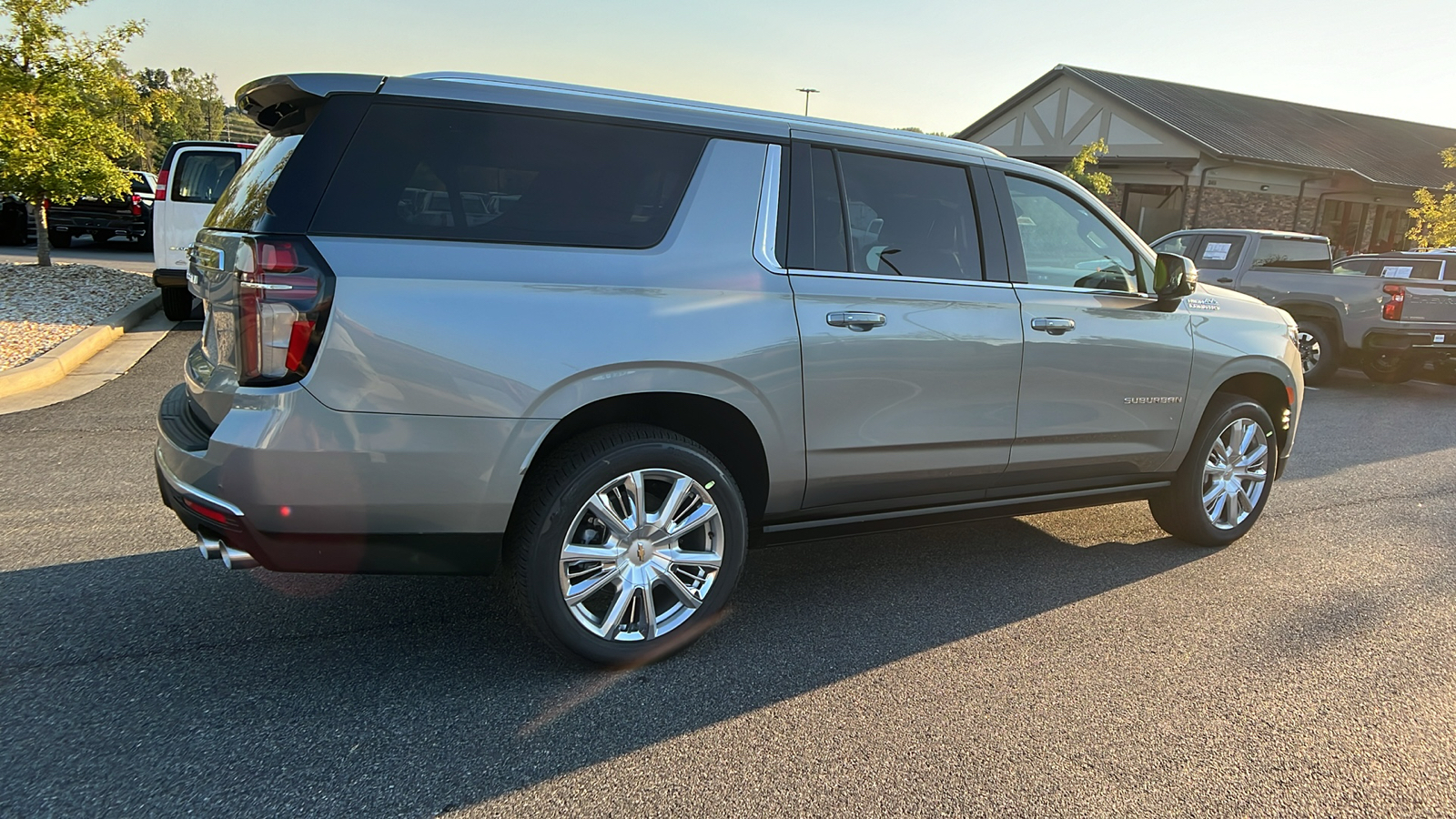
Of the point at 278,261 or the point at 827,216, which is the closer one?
the point at 278,261

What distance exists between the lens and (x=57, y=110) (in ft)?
34.8

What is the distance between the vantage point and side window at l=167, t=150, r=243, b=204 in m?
10.2

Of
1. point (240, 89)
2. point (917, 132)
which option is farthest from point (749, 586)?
point (240, 89)

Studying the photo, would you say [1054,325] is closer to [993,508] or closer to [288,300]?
[993,508]

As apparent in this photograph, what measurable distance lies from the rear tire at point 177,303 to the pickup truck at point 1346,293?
11476 mm

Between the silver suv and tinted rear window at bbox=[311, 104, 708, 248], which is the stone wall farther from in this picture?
tinted rear window at bbox=[311, 104, 708, 248]

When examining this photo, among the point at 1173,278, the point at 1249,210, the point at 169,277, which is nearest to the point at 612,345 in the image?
the point at 1173,278

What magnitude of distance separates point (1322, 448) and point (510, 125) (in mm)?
7076

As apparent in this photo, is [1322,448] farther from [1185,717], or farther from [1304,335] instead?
[1185,717]

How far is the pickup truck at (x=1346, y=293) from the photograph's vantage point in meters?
10.3

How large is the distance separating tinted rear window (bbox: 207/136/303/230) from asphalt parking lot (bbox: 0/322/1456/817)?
4.75 ft

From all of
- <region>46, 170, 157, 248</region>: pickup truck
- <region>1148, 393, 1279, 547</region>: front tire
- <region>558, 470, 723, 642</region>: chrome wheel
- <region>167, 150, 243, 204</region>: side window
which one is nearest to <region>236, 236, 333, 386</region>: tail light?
<region>558, 470, 723, 642</region>: chrome wheel

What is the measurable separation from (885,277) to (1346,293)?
952 cm

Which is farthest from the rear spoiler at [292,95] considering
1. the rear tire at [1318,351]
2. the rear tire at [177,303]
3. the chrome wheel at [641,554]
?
the rear tire at [1318,351]
